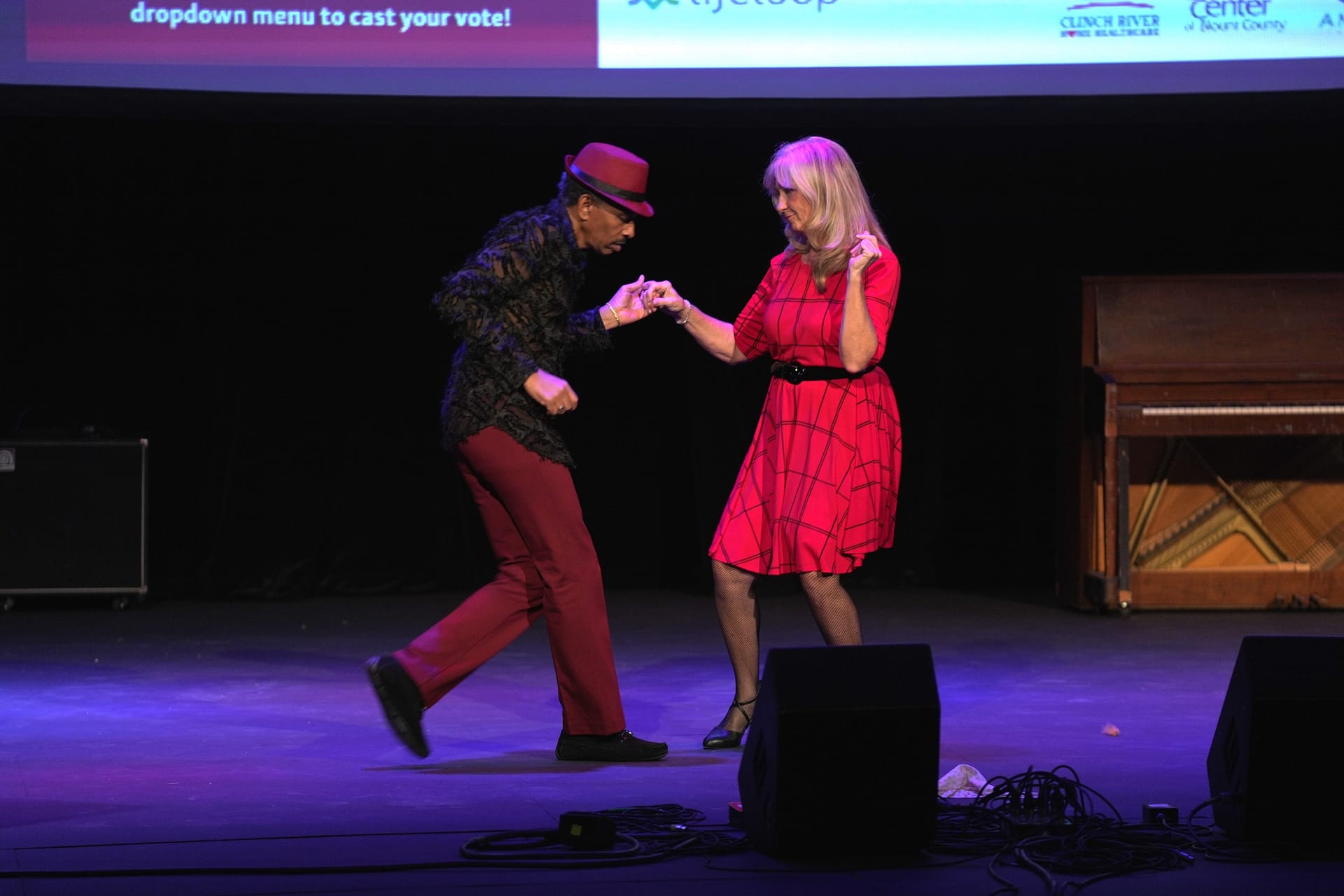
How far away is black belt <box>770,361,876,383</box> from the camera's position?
12.1 ft

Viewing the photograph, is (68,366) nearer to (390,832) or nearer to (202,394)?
(202,394)

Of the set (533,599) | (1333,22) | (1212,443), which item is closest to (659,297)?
(533,599)

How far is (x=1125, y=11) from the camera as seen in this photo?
5.57 metres

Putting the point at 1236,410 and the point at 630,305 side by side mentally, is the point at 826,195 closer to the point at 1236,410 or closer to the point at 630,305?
the point at 630,305

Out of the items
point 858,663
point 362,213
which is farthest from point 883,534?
point 362,213

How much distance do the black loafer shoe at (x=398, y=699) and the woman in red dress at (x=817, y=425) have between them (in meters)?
0.68

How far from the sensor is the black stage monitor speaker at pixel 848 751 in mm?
2557

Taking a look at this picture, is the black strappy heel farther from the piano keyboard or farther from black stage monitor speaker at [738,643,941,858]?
the piano keyboard

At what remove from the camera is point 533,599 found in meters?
3.62

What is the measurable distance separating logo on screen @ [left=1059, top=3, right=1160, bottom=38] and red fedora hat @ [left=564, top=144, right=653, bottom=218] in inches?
101

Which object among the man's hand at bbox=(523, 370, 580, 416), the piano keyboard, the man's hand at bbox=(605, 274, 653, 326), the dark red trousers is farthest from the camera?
the piano keyboard

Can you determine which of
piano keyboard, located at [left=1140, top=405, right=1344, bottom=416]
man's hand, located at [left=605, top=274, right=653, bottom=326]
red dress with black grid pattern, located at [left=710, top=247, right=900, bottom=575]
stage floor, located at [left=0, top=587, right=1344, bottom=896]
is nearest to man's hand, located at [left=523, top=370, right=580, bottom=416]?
man's hand, located at [left=605, top=274, right=653, bottom=326]

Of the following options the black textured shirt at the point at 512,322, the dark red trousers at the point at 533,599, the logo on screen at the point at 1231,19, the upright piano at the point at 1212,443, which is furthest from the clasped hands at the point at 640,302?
the upright piano at the point at 1212,443

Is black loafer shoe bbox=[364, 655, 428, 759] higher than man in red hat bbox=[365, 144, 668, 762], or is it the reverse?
man in red hat bbox=[365, 144, 668, 762]
